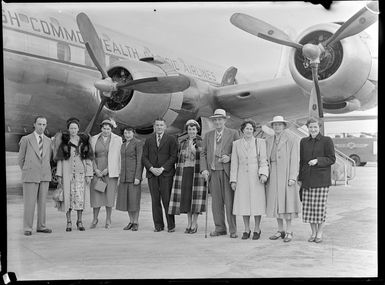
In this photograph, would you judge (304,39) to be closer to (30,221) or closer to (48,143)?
(48,143)

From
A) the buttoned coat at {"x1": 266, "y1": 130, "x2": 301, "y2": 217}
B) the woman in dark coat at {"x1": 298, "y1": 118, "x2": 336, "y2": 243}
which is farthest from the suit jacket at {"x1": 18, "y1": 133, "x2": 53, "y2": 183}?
the woman in dark coat at {"x1": 298, "y1": 118, "x2": 336, "y2": 243}

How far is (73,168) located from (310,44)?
349 cm

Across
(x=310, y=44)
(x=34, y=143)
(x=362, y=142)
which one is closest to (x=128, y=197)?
(x=34, y=143)

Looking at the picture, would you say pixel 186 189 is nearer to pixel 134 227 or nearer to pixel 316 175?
pixel 134 227

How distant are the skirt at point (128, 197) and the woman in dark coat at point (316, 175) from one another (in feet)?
6.48

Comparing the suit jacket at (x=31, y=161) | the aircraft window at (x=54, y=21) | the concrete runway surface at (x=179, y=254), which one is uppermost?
the aircraft window at (x=54, y=21)

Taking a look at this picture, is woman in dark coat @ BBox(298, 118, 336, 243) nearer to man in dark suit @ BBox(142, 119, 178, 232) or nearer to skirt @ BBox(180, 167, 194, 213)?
skirt @ BBox(180, 167, 194, 213)

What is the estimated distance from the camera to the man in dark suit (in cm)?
562

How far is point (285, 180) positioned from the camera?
513cm

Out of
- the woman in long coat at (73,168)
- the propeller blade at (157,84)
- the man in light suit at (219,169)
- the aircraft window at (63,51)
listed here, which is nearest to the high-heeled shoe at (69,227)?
the woman in long coat at (73,168)

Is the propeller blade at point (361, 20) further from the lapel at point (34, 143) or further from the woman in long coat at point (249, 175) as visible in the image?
the lapel at point (34, 143)

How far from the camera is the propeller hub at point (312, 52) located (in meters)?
6.19

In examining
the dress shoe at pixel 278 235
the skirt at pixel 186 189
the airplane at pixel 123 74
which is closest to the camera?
the dress shoe at pixel 278 235

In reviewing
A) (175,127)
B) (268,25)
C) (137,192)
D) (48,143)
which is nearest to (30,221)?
(48,143)
